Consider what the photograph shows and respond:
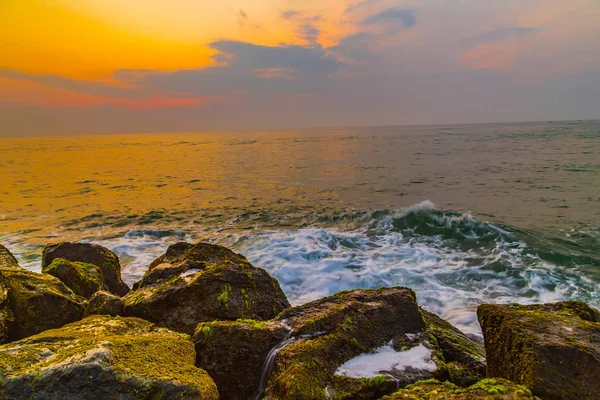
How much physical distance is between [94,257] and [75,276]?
5.90 ft

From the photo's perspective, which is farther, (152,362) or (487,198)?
(487,198)

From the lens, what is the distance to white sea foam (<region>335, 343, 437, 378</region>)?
154 inches

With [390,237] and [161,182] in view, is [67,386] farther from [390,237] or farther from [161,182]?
[161,182]

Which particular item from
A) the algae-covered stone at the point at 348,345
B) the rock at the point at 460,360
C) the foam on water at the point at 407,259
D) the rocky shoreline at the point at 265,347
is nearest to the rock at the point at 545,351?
the rocky shoreline at the point at 265,347

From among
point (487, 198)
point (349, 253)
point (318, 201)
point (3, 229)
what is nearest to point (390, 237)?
point (349, 253)

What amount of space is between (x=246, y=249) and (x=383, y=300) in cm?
992

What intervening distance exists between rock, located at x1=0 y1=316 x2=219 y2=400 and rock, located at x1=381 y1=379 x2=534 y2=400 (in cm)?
184

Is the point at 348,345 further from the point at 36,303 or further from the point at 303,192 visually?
the point at 303,192

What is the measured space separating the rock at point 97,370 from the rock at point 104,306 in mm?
1534

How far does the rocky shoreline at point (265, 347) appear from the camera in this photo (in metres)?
3.17

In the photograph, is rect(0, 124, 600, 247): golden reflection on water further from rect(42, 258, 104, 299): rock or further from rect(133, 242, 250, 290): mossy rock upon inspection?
rect(133, 242, 250, 290): mossy rock

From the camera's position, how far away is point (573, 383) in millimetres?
3586

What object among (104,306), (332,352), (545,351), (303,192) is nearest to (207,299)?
(104,306)

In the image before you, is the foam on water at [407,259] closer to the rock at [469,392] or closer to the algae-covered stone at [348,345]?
the algae-covered stone at [348,345]
